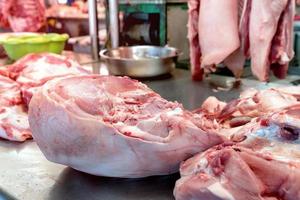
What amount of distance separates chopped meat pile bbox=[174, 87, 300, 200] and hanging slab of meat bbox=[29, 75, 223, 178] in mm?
68

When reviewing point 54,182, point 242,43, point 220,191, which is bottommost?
point 54,182

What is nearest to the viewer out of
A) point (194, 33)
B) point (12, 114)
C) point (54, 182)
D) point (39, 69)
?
point (54, 182)

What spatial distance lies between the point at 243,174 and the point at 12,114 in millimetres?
1000

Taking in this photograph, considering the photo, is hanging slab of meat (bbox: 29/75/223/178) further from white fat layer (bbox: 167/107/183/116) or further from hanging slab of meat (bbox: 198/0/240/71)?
hanging slab of meat (bbox: 198/0/240/71)

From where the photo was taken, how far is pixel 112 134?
957 mm

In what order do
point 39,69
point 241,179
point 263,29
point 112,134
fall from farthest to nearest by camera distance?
1. point 39,69
2. point 263,29
3. point 112,134
4. point 241,179

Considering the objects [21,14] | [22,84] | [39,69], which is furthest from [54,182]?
[21,14]

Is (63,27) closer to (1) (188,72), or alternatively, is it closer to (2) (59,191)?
(1) (188,72)

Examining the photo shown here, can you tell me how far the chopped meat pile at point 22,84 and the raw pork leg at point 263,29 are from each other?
81 cm

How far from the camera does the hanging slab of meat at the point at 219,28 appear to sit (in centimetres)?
187

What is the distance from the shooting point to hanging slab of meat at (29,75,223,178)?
0.96 meters

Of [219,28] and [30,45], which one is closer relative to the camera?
[219,28]

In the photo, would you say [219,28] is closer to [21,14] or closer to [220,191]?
[220,191]

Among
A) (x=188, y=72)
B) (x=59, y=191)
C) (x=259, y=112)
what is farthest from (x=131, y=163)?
(x=188, y=72)
